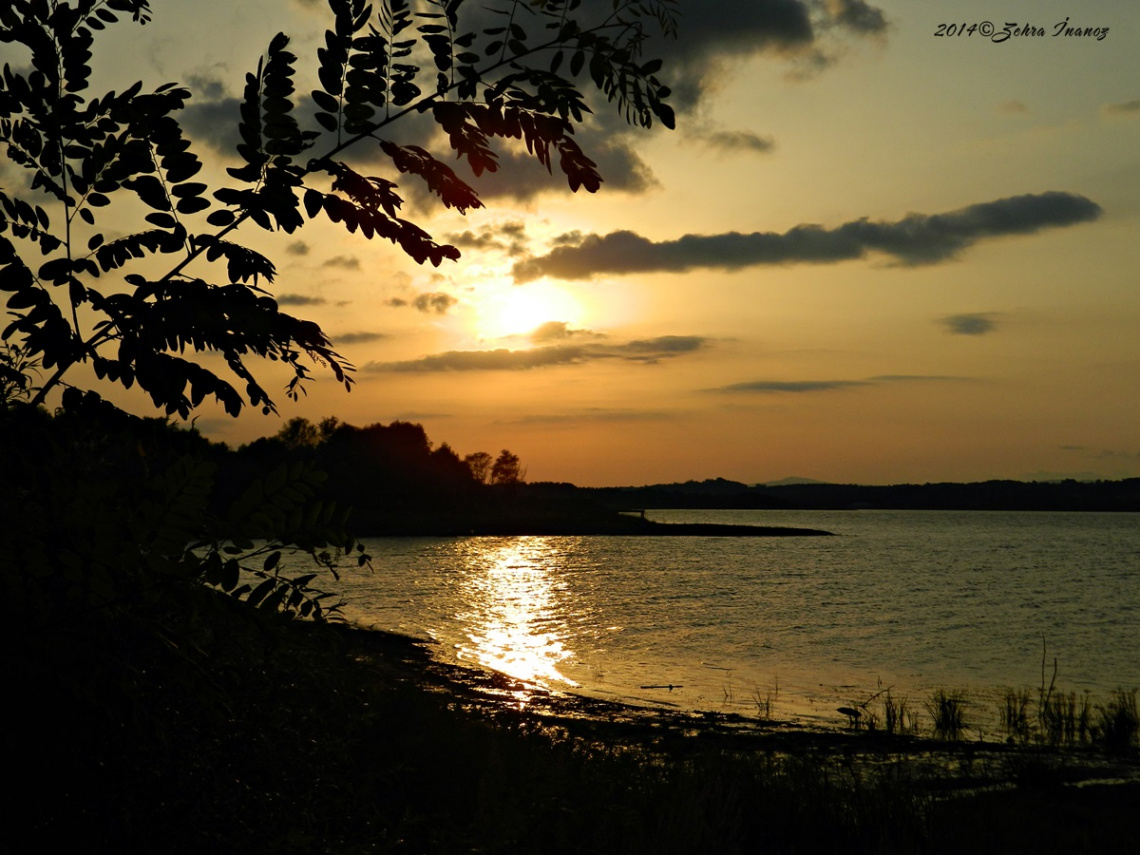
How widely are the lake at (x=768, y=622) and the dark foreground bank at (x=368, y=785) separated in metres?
11.0

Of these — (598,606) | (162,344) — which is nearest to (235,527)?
(162,344)

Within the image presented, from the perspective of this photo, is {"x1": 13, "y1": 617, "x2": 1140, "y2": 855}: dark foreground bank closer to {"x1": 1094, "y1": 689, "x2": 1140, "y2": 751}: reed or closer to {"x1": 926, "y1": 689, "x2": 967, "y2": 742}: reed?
{"x1": 1094, "y1": 689, "x2": 1140, "y2": 751}: reed

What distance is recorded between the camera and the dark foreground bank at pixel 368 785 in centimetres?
317

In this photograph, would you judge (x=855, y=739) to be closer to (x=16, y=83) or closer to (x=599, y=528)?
(x=16, y=83)

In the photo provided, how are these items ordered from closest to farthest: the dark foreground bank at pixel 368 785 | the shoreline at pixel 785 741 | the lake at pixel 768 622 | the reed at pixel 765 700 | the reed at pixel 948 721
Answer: the dark foreground bank at pixel 368 785
the shoreline at pixel 785 741
the reed at pixel 948 721
the reed at pixel 765 700
the lake at pixel 768 622

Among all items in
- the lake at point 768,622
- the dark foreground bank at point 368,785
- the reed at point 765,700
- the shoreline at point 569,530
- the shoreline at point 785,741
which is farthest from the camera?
the shoreline at point 569,530

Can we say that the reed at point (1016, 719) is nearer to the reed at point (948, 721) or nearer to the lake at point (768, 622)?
the lake at point (768, 622)

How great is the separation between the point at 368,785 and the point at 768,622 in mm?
40580

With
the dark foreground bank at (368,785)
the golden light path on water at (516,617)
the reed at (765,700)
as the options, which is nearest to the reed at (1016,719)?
the dark foreground bank at (368,785)

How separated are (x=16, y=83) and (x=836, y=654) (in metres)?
36.3

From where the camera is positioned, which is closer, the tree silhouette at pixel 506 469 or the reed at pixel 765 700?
the reed at pixel 765 700

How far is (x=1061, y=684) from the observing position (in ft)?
97.4

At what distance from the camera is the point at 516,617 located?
46.6m

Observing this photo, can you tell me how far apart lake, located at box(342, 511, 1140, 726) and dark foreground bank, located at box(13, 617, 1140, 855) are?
36.2ft
